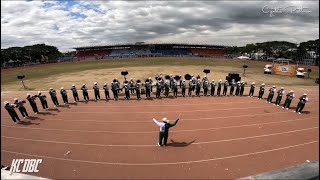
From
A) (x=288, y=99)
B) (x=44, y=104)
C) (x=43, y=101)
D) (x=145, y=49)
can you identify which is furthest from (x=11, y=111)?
(x=145, y=49)

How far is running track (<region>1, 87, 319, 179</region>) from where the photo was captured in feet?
33.1

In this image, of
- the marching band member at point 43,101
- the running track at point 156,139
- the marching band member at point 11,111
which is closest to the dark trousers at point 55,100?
the marching band member at point 43,101

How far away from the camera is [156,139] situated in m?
12.9

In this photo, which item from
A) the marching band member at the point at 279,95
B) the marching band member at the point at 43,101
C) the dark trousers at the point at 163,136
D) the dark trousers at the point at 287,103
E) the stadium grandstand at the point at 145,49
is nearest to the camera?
the dark trousers at the point at 163,136

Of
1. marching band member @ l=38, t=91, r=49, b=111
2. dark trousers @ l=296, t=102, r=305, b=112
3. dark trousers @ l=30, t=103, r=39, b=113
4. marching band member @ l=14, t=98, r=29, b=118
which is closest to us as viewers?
marching band member @ l=14, t=98, r=29, b=118

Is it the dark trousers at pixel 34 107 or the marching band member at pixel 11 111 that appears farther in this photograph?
the dark trousers at pixel 34 107

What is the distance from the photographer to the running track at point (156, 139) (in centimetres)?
1009

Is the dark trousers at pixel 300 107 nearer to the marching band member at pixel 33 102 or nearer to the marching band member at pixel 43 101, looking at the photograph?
the marching band member at pixel 43 101

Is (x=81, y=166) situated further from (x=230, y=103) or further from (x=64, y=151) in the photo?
(x=230, y=103)

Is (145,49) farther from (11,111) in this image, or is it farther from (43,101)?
(11,111)

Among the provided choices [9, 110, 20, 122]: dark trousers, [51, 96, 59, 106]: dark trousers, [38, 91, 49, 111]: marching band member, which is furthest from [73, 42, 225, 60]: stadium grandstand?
[9, 110, 20, 122]: dark trousers

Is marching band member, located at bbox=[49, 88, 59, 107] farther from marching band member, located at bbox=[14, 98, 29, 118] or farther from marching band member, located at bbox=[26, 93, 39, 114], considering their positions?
marching band member, located at bbox=[14, 98, 29, 118]

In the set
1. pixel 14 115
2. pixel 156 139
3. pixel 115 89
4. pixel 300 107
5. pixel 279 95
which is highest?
pixel 115 89

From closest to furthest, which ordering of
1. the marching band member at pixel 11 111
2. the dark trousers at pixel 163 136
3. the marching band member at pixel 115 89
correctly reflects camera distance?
the dark trousers at pixel 163 136
the marching band member at pixel 11 111
the marching band member at pixel 115 89
